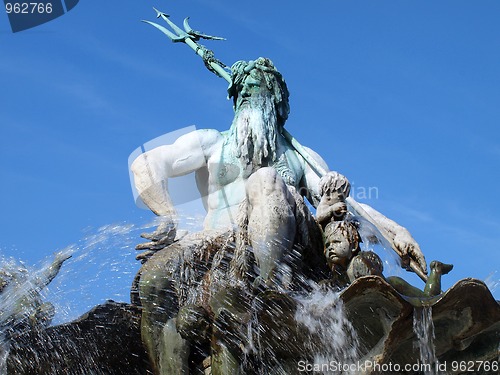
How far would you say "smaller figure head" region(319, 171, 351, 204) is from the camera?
25.4 feet

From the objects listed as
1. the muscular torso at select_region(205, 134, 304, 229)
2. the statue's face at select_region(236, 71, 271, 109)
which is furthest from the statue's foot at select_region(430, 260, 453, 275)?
the statue's face at select_region(236, 71, 271, 109)

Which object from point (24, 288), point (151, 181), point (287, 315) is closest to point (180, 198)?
point (151, 181)

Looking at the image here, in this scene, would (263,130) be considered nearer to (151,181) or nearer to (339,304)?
(151,181)

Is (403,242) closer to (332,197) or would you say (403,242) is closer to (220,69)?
(332,197)

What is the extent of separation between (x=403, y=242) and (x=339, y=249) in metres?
0.79

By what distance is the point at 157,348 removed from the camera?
755cm

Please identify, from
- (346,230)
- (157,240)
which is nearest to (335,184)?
(346,230)

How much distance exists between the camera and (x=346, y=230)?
7.44 meters

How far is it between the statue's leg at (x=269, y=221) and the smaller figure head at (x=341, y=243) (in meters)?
0.27

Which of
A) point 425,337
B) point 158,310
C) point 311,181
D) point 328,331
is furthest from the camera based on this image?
point 311,181

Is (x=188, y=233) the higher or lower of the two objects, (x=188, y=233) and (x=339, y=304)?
the higher

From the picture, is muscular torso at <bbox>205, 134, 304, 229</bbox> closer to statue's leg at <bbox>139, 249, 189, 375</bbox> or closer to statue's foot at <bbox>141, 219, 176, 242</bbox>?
statue's foot at <bbox>141, 219, 176, 242</bbox>

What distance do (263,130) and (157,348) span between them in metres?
2.16

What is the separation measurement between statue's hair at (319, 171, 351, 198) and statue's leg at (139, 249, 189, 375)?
4.26ft
